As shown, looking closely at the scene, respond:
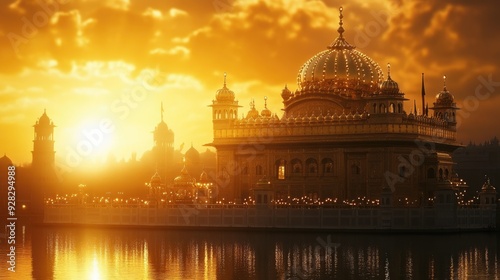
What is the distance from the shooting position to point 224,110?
72875 millimetres

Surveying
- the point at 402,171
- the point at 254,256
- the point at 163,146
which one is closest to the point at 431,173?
the point at 402,171

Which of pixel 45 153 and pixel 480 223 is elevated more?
pixel 45 153

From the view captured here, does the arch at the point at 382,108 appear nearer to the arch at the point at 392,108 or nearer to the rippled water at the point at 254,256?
the arch at the point at 392,108

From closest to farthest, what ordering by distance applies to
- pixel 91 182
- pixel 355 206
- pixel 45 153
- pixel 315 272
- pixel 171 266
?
1. pixel 315 272
2. pixel 171 266
3. pixel 355 206
4. pixel 45 153
5. pixel 91 182

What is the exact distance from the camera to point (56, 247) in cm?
5181

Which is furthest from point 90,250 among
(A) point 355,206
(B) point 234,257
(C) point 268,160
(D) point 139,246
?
(C) point 268,160

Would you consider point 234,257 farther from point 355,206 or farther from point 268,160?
point 268,160

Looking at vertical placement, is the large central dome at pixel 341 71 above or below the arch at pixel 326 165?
above

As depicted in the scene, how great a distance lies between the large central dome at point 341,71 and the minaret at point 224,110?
4.87 meters

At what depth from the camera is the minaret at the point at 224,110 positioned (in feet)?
237

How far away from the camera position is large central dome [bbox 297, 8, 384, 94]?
2783 inches

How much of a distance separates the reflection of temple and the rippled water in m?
8.19

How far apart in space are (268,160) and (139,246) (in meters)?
19.8

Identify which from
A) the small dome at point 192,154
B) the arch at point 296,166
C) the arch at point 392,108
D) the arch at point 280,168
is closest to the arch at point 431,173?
the arch at point 392,108
